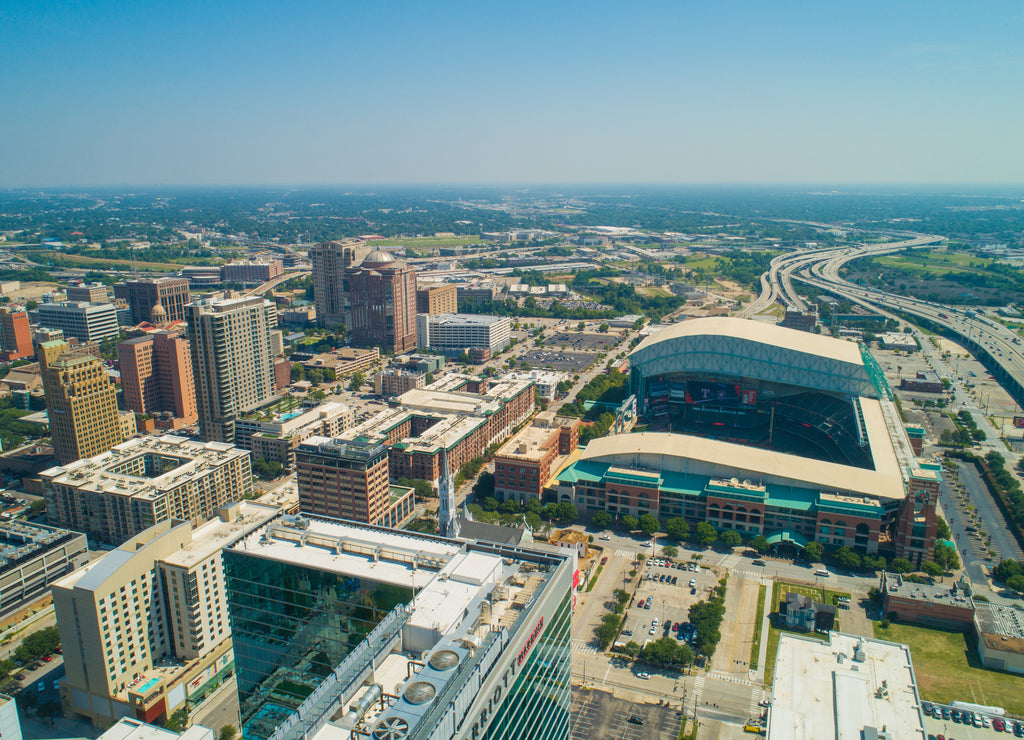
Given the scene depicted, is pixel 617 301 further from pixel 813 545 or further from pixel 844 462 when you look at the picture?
pixel 813 545

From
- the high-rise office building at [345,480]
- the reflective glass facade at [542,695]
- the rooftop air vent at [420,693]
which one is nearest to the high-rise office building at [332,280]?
the high-rise office building at [345,480]

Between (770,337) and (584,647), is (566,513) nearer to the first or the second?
(584,647)

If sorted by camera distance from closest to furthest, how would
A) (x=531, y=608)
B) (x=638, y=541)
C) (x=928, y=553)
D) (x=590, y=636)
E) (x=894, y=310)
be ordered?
(x=531, y=608), (x=590, y=636), (x=928, y=553), (x=638, y=541), (x=894, y=310)

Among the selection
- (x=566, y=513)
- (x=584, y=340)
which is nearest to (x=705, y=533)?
(x=566, y=513)

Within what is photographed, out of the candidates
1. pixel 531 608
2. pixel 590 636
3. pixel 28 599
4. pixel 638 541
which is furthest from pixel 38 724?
pixel 638 541

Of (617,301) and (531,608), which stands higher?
(531,608)

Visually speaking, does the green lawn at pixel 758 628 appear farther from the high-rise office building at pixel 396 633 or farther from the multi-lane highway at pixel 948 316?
the multi-lane highway at pixel 948 316

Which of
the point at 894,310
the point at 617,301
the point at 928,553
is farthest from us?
the point at 617,301
